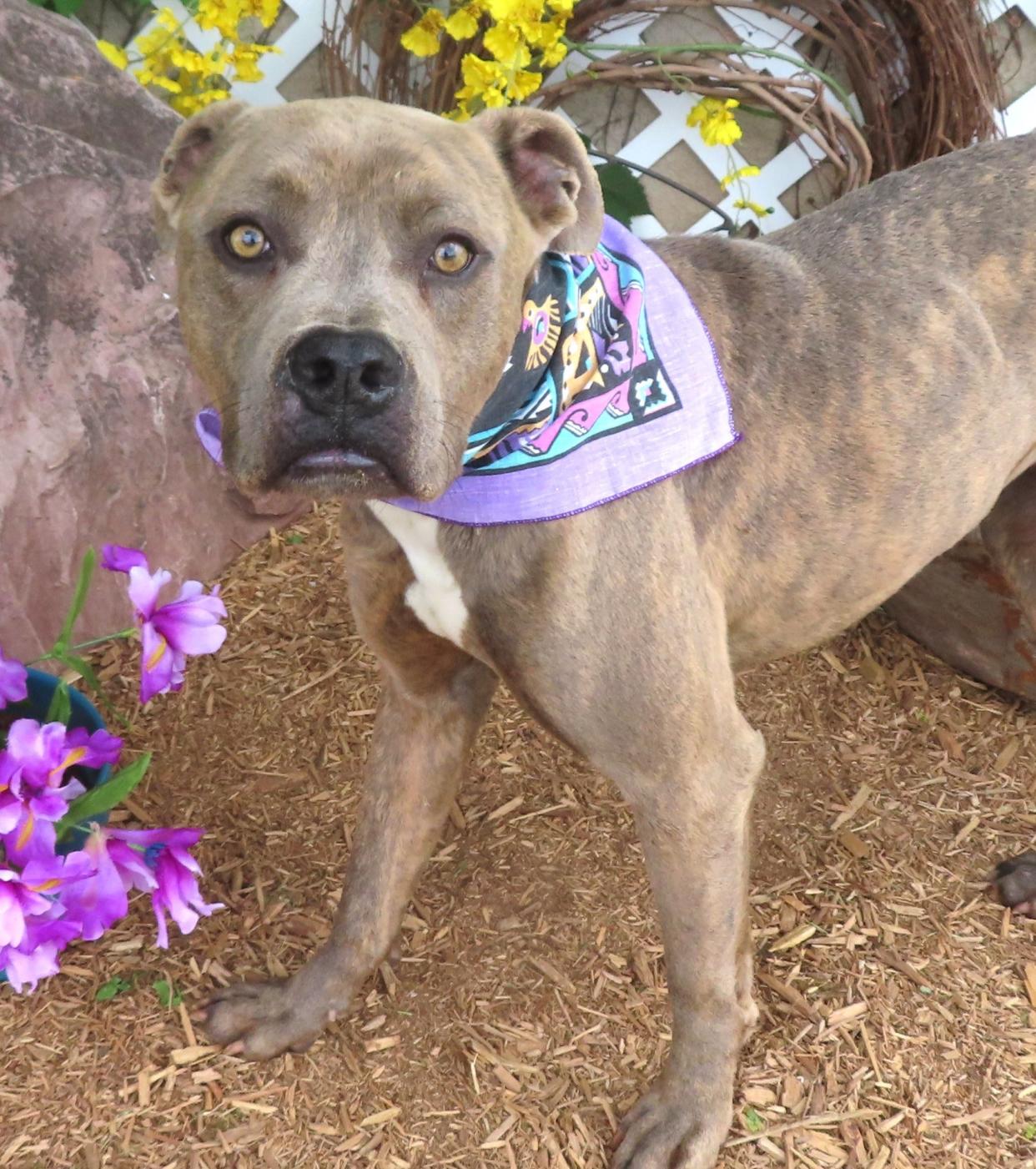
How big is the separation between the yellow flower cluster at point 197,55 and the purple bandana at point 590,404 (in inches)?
84.1

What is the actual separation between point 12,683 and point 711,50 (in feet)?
10.3

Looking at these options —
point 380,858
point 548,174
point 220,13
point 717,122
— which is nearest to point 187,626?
point 380,858

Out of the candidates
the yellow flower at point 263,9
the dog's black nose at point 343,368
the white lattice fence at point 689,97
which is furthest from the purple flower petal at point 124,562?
the white lattice fence at point 689,97

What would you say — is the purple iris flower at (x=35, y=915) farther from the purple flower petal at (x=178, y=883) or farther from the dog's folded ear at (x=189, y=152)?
the dog's folded ear at (x=189, y=152)

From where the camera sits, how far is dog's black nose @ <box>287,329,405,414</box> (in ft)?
5.48

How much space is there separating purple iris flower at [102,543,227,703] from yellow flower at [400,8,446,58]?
218 cm

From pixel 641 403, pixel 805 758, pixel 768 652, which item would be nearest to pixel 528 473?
pixel 641 403

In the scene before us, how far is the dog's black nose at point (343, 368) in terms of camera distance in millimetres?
1669

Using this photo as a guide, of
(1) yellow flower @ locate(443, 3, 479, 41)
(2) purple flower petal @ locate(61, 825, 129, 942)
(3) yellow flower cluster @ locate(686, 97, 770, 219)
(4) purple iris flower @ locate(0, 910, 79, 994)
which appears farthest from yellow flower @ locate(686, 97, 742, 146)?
(4) purple iris flower @ locate(0, 910, 79, 994)

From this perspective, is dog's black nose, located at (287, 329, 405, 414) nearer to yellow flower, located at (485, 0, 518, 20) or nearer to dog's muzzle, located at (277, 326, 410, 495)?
dog's muzzle, located at (277, 326, 410, 495)

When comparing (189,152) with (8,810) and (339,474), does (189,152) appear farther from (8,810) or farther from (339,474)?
(8,810)

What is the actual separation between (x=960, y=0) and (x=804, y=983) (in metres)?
3.19

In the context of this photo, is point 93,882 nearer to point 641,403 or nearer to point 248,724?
point 248,724

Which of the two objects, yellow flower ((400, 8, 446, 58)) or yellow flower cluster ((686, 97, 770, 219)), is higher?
yellow flower ((400, 8, 446, 58))
